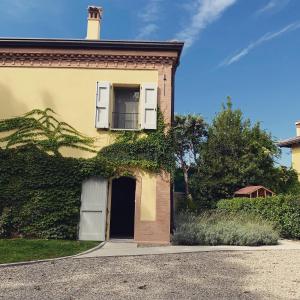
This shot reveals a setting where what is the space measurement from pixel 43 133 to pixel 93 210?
3.21 meters

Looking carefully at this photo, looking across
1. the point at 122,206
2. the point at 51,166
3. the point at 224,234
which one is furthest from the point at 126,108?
the point at 224,234

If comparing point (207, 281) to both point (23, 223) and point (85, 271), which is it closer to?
point (85, 271)

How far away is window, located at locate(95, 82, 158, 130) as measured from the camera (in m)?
12.3

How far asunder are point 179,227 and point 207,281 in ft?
18.1

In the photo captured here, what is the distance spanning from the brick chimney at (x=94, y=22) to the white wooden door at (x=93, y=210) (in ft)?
19.0

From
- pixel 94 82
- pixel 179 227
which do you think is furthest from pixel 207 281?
pixel 94 82

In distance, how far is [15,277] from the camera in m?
6.51

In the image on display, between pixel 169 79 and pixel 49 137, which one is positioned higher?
pixel 169 79

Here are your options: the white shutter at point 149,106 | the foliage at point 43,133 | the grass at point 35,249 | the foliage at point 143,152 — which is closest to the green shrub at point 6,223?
the grass at point 35,249

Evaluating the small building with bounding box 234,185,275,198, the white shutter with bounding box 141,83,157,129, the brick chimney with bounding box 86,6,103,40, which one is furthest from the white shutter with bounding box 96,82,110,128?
the small building with bounding box 234,185,275,198

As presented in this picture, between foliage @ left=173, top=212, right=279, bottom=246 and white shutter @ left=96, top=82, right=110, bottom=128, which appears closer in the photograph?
foliage @ left=173, top=212, right=279, bottom=246

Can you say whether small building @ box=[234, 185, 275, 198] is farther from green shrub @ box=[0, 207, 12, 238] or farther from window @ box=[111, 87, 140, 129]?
green shrub @ box=[0, 207, 12, 238]

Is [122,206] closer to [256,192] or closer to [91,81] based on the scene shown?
[91,81]

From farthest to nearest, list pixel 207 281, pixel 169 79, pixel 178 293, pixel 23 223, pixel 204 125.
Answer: pixel 204 125 → pixel 169 79 → pixel 23 223 → pixel 207 281 → pixel 178 293
